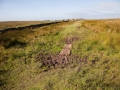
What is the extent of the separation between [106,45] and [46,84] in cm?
496

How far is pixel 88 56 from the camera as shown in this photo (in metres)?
8.16

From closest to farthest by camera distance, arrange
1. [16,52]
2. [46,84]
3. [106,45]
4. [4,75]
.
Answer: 1. [46,84]
2. [4,75]
3. [16,52]
4. [106,45]

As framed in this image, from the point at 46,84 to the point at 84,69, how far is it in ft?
5.45

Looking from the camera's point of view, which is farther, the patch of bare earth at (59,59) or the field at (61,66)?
the patch of bare earth at (59,59)

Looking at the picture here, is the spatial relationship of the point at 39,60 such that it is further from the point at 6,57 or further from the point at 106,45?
the point at 106,45

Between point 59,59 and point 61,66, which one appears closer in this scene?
point 61,66

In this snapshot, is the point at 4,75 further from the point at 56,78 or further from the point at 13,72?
the point at 56,78

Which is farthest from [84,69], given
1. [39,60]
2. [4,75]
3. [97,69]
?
[4,75]

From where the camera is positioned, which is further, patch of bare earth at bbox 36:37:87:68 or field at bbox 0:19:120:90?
patch of bare earth at bbox 36:37:87:68

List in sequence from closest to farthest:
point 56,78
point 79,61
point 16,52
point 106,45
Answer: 1. point 56,78
2. point 79,61
3. point 16,52
4. point 106,45

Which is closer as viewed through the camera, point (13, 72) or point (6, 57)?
point (13, 72)

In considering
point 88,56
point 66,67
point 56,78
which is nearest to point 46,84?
point 56,78

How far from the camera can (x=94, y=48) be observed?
933 centimetres

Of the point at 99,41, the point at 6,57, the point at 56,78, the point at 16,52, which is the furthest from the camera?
the point at 99,41
